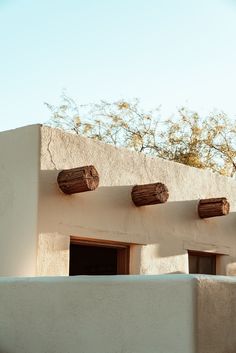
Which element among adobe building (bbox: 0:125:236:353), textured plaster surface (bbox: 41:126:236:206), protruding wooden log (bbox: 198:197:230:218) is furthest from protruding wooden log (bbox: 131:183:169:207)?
protruding wooden log (bbox: 198:197:230:218)

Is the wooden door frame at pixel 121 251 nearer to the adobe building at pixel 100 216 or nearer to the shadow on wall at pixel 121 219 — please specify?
the adobe building at pixel 100 216

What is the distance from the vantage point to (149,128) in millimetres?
24484

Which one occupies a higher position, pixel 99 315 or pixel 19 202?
pixel 19 202

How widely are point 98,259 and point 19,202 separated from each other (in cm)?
290

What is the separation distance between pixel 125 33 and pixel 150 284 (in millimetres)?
8003

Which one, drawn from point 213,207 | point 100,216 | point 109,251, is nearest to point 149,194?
point 100,216

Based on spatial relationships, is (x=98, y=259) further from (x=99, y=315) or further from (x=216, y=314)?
(x=216, y=314)

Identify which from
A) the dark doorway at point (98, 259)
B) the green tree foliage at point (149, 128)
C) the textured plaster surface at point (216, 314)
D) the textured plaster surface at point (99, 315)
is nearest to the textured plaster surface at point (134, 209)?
the dark doorway at point (98, 259)

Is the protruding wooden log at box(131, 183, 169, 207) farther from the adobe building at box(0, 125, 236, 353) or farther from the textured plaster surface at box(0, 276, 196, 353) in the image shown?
the textured plaster surface at box(0, 276, 196, 353)

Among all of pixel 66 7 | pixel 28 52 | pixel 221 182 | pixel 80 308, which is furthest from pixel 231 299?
pixel 28 52

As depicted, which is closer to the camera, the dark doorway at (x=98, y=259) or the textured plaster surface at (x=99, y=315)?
the textured plaster surface at (x=99, y=315)

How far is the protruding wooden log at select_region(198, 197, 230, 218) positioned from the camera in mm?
10828

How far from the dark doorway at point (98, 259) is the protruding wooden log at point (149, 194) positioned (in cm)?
79

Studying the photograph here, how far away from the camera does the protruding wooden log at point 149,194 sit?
9.48 meters
